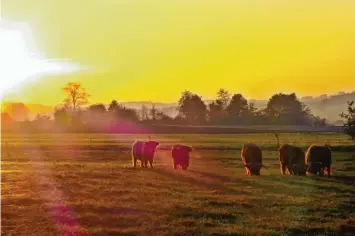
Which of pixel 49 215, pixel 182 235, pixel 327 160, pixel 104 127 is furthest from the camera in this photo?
pixel 104 127

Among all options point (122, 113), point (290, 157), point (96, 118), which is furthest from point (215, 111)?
point (290, 157)

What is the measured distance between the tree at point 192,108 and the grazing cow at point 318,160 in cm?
7969

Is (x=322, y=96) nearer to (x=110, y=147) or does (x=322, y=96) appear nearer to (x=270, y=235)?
(x=110, y=147)

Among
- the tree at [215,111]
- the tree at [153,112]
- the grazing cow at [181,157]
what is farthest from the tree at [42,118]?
the grazing cow at [181,157]

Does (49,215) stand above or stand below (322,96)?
below

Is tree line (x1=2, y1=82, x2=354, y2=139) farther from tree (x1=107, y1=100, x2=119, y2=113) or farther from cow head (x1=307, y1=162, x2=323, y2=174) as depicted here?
cow head (x1=307, y1=162, x2=323, y2=174)

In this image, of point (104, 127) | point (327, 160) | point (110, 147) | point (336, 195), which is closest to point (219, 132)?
point (104, 127)

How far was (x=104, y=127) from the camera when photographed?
9275 cm

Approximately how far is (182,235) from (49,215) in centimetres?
427

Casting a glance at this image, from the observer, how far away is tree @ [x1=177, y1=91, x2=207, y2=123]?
107 meters

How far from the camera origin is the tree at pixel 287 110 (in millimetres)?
103125

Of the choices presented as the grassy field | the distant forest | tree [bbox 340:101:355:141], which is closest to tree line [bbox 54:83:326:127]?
the distant forest

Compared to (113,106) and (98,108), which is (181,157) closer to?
(113,106)

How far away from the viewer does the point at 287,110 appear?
105125 mm
